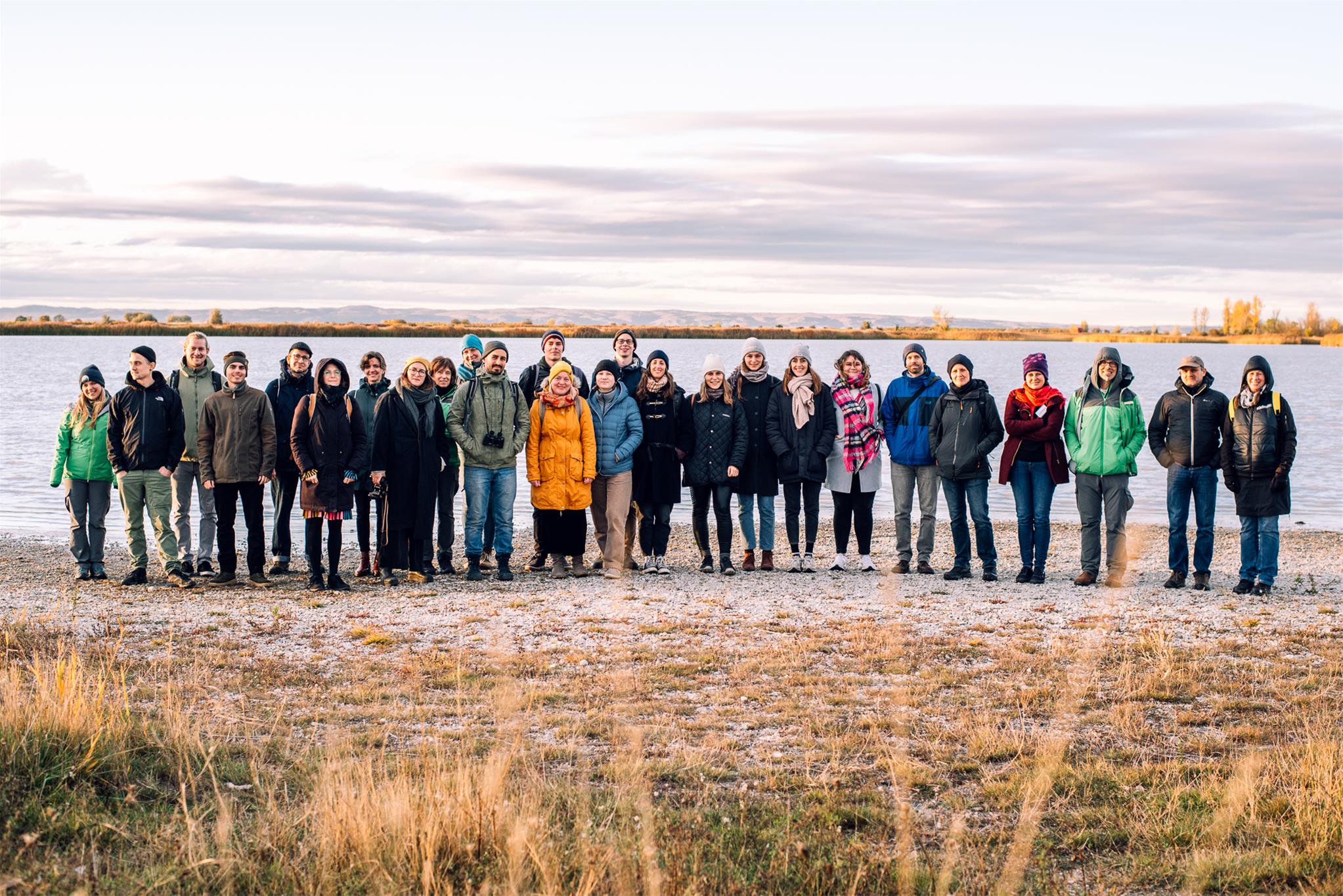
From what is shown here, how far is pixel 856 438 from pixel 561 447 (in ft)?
9.28

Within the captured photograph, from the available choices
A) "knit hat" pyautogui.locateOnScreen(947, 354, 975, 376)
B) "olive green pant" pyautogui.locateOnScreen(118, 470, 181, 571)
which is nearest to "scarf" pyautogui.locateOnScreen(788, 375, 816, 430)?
"knit hat" pyautogui.locateOnScreen(947, 354, 975, 376)

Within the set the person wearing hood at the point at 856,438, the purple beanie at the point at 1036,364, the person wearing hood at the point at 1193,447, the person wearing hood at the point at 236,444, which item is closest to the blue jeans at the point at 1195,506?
the person wearing hood at the point at 1193,447

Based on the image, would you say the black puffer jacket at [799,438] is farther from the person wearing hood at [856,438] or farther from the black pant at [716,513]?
the black pant at [716,513]

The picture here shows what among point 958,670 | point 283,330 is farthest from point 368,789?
point 283,330

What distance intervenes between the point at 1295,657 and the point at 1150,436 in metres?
3.03

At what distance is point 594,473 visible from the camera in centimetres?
1058

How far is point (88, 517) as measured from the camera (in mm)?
10742

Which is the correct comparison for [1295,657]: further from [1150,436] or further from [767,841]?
[767,841]

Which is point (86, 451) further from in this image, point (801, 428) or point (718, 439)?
point (801, 428)

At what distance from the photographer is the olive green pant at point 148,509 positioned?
10.1 m

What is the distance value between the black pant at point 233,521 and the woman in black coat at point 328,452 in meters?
0.47

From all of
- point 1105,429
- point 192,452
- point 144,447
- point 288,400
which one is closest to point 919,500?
point 1105,429

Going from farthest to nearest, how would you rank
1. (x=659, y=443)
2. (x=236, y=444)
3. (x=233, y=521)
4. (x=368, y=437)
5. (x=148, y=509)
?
(x=659, y=443)
(x=368, y=437)
(x=233, y=521)
(x=148, y=509)
(x=236, y=444)

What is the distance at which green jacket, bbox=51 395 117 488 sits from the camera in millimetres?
10406
